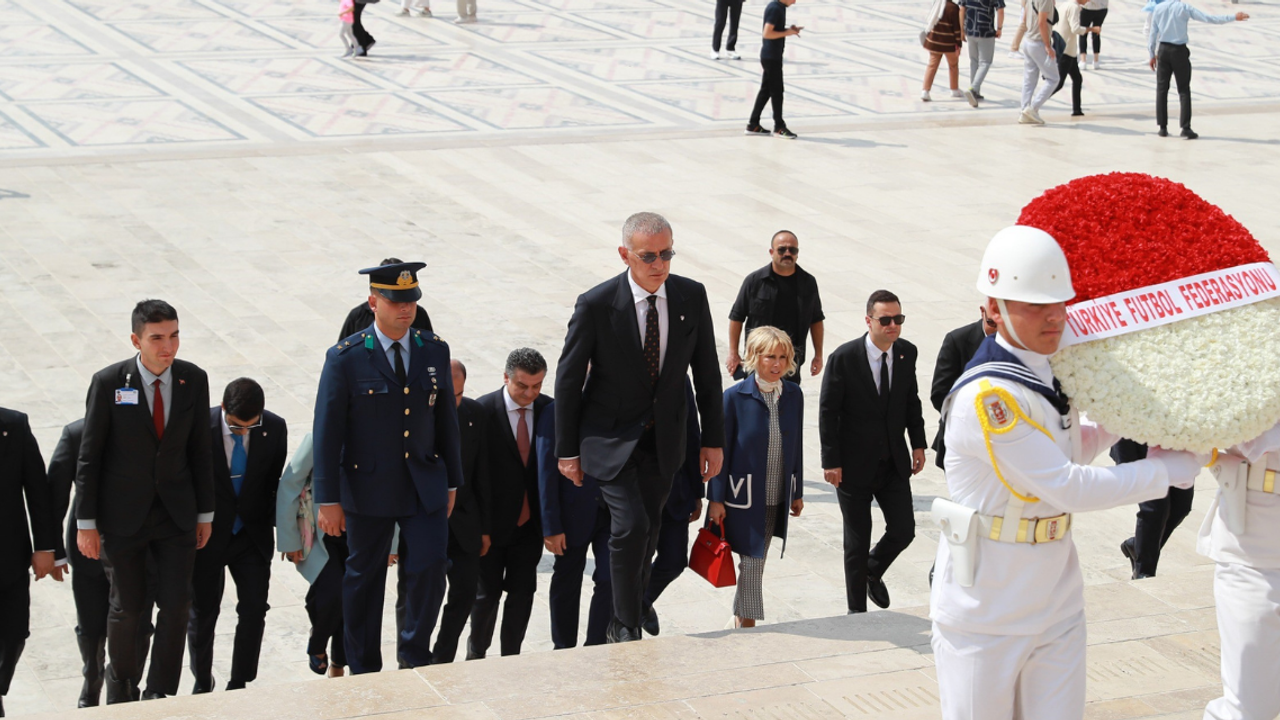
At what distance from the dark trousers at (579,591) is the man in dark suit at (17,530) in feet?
7.07

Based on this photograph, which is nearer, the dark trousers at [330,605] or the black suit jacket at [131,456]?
the black suit jacket at [131,456]

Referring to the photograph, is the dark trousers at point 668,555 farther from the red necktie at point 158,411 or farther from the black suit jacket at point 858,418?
the red necktie at point 158,411

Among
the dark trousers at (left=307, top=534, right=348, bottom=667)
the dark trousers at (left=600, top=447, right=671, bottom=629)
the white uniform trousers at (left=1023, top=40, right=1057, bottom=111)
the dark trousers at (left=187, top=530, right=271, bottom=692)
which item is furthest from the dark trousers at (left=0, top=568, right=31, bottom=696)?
the white uniform trousers at (left=1023, top=40, right=1057, bottom=111)

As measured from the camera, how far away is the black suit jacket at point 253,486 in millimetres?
6582

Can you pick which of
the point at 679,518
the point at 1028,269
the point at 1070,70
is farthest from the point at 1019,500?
the point at 1070,70

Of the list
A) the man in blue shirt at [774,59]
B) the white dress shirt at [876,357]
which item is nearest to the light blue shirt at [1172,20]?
the man in blue shirt at [774,59]

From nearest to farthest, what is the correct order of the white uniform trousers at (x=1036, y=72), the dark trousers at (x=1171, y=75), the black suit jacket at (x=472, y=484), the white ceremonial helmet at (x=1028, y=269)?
1. the white ceremonial helmet at (x=1028, y=269)
2. the black suit jacket at (x=472, y=484)
3. the dark trousers at (x=1171, y=75)
4. the white uniform trousers at (x=1036, y=72)

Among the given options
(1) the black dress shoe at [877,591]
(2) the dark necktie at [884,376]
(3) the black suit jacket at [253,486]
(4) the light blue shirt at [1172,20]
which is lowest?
(1) the black dress shoe at [877,591]

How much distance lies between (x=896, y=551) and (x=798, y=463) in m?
0.91

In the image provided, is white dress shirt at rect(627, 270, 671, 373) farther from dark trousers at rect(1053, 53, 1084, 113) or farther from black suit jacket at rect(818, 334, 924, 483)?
dark trousers at rect(1053, 53, 1084, 113)

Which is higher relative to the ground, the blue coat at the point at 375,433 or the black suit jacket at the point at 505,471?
the blue coat at the point at 375,433

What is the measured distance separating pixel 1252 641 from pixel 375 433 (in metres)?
3.30

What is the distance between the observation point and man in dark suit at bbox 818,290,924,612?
24.7 feet

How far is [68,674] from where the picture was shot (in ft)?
22.9
